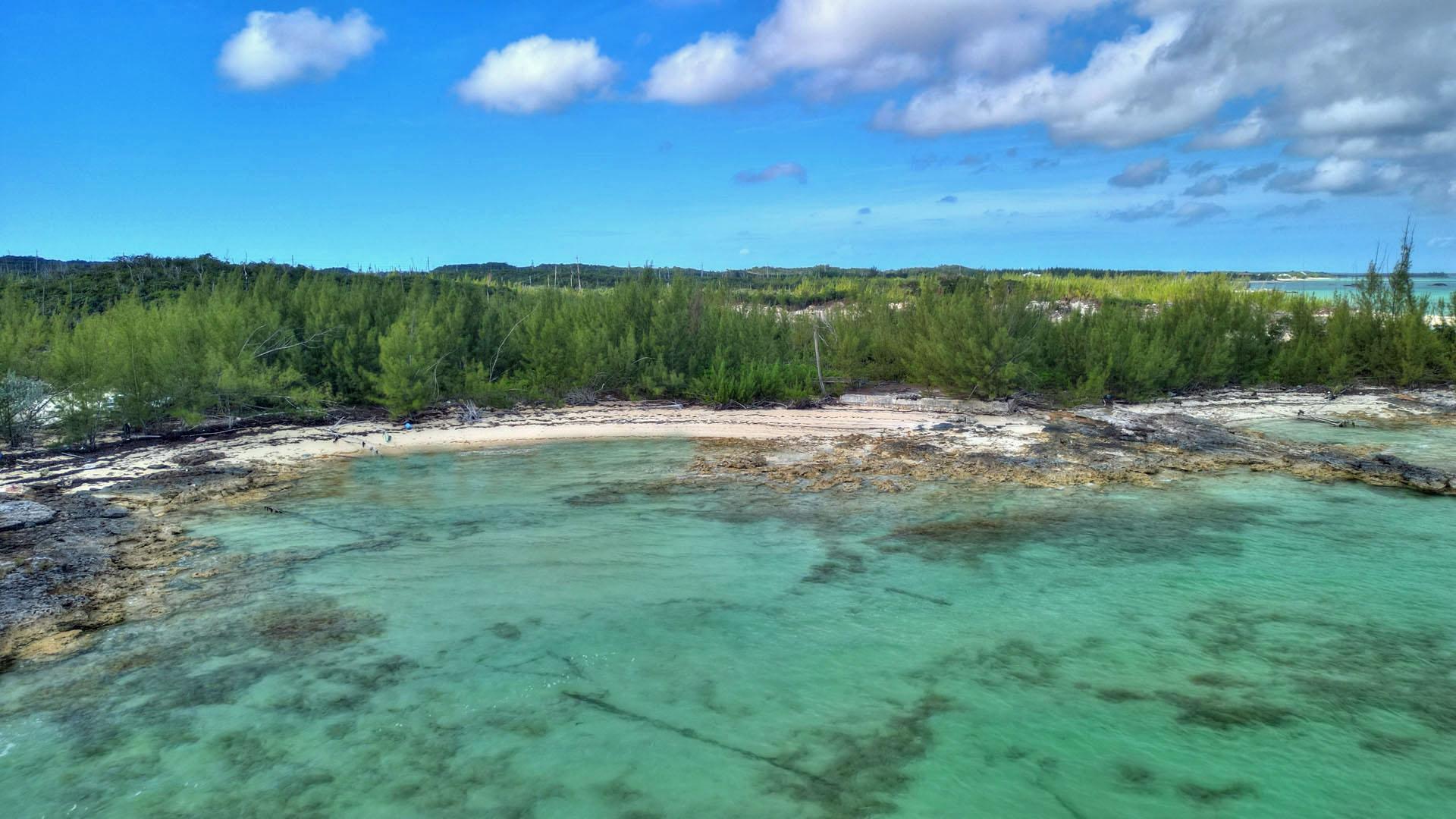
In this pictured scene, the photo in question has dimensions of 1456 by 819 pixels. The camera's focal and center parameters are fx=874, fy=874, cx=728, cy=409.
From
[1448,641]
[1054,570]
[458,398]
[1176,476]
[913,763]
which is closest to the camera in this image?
[913,763]

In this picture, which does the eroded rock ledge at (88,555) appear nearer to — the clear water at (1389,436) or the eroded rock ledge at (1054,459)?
the eroded rock ledge at (1054,459)

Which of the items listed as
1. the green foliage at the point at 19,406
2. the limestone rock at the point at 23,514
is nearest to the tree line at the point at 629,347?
the green foliage at the point at 19,406

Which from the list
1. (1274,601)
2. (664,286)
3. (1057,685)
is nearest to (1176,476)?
(1274,601)

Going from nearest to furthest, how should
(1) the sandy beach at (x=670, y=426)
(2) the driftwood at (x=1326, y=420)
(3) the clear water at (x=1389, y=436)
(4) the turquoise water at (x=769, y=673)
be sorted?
1. (4) the turquoise water at (x=769, y=673)
2. (1) the sandy beach at (x=670, y=426)
3. (3) the clear water at (x=1389, y=436)
4. (2) the driftwood at (x=1326, y=420)

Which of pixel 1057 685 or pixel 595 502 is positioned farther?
pixel 595 502

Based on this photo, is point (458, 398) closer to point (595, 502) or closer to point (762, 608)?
point (595, 502)

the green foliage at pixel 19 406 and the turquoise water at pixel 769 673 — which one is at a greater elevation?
the green foliage at pixel 19 406

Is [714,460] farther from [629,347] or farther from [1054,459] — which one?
[629,347]

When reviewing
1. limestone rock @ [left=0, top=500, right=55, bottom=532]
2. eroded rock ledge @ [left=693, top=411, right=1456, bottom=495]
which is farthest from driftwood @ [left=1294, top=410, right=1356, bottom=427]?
limestone rock @ [left=0, top=500, right=55, bottom=532]
